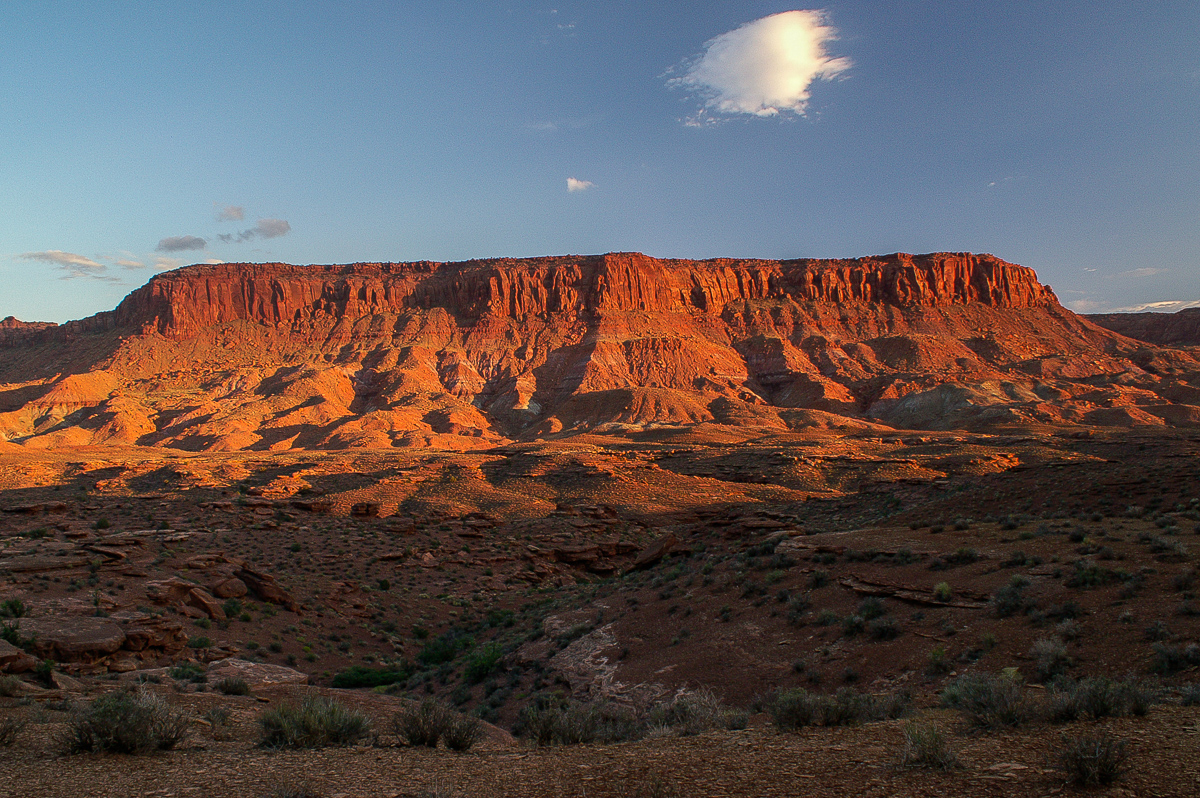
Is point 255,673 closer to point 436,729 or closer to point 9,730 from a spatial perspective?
point 9,730

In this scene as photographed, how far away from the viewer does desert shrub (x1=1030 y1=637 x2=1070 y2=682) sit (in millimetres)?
8123

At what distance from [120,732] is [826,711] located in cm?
716

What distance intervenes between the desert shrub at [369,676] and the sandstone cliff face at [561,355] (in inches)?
2409

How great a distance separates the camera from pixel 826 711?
22.8 feet

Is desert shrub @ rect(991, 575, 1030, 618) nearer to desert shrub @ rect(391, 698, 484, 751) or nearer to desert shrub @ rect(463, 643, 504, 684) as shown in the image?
desert shrub @ rect(391, 698, 484, 751)

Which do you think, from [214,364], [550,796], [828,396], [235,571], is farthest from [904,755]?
[214,364]

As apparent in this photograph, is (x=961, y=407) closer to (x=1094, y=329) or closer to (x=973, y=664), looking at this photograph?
(x=1094, y=329)

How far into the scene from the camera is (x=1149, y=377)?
8706cm

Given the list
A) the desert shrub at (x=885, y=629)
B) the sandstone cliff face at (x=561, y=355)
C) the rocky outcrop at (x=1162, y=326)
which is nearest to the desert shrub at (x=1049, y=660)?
the desert shrub at (x=885, y=629)

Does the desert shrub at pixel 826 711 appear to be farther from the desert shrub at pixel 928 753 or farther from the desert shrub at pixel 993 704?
the desert shrub at pixel 928 753

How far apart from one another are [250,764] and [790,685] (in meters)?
7.50

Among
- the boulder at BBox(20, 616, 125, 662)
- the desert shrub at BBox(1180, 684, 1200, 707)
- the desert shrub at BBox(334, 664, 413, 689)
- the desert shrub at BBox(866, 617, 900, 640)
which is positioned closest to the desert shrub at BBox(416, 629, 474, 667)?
the desert shrub at BBox(334, 664, 413, 689)

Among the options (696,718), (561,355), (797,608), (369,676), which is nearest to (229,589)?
(369,676)

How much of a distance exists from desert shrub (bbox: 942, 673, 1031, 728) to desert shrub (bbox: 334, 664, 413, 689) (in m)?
12.3
